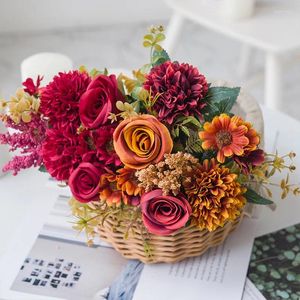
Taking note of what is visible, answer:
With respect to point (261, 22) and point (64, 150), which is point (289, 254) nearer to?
point (64, 150)

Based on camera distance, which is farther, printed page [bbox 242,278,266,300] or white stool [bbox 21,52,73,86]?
white stool [bbox 21,52,73,86]

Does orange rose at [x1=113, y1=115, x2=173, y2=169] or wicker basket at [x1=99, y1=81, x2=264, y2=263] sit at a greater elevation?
orange rose at [x1=113, y1=115, x2=173, y2=169]

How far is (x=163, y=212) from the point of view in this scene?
0.66 m

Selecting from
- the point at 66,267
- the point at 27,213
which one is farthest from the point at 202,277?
the point at 27,213

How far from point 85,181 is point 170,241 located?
142 mm

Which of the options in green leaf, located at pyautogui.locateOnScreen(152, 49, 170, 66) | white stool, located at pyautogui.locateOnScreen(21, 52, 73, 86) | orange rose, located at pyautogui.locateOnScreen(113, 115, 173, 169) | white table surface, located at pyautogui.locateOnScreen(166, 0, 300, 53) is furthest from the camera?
white table surface, located at pyautogui.locateOnScreen(166, 0, 300, 53)

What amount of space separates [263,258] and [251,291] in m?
0.06

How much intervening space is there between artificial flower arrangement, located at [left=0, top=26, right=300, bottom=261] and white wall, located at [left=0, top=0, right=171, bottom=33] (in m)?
1.35

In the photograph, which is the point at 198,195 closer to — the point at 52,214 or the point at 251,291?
the point at 251,291

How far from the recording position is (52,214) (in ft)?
2.91

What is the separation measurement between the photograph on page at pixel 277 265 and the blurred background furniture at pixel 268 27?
1.99 feet

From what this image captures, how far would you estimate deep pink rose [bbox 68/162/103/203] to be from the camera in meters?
0.65

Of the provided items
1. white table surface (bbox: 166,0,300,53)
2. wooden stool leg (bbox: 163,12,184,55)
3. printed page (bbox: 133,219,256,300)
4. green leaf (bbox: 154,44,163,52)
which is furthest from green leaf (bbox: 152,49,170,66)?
wooden stool leg (bbox: 163,12,184,55)

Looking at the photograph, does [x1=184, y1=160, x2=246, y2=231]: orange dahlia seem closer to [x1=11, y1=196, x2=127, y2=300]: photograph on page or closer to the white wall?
[x1=11, y1=196, x2=127, y2=300]: photograph on page
